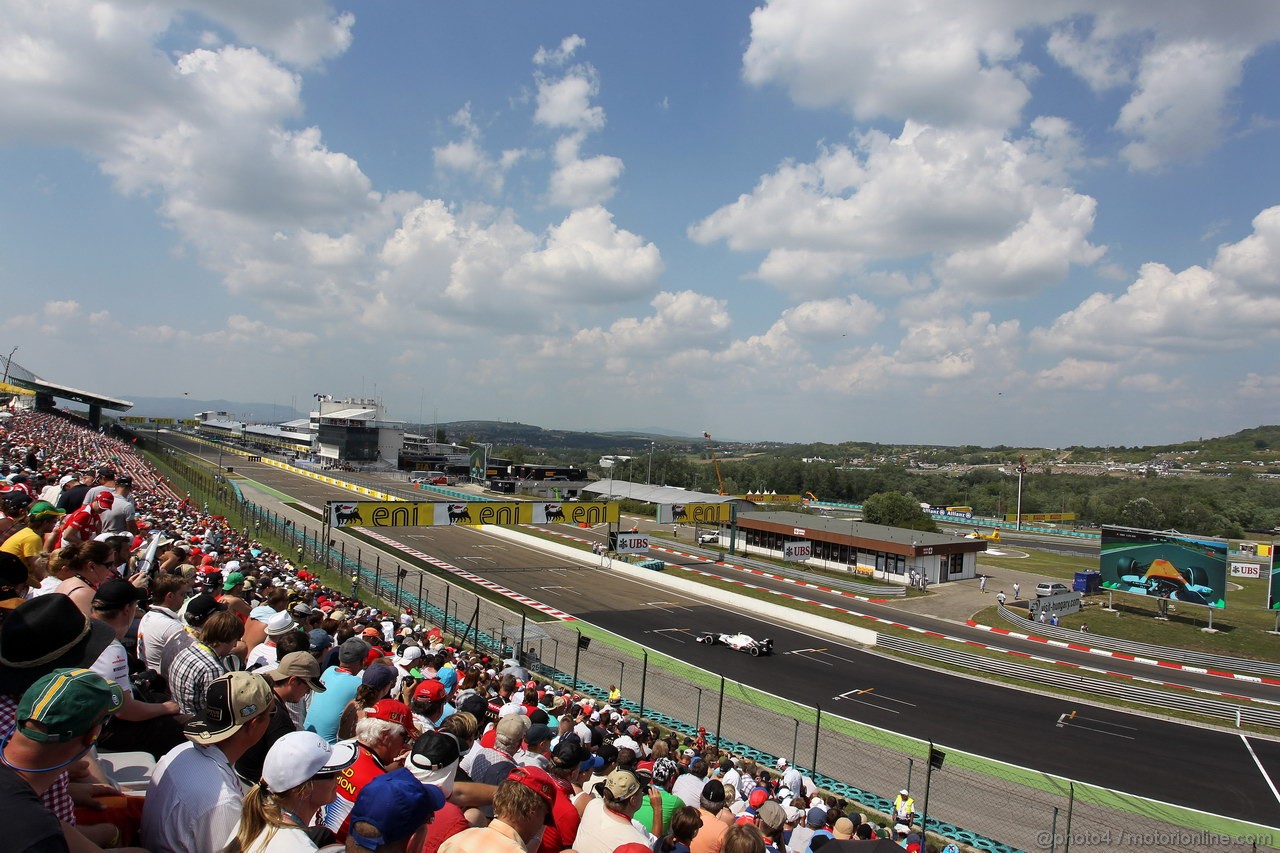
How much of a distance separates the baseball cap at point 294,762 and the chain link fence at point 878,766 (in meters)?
9.62

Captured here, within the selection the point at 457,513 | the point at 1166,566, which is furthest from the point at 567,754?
the point at 1166,566

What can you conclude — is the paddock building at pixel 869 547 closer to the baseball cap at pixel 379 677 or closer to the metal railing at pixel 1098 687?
the metal railing at pixel 1098 687

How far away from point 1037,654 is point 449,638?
24511mm

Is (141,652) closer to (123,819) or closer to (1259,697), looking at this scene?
(123,819)

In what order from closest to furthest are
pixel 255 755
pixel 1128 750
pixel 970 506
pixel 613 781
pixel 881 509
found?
pixel 255 755
pixel 613 781
pixel 1128 750
pixel 881 509
pixel 970 506

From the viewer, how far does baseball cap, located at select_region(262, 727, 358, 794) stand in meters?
3.00

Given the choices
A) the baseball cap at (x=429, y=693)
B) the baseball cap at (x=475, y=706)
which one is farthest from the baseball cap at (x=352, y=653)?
the baseball cap at (x=475, y=706)

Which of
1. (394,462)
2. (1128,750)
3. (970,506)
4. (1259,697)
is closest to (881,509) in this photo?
(1259,697)

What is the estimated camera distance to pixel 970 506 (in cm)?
11744

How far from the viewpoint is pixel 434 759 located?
4180 millimetres

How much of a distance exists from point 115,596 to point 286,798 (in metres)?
2.67

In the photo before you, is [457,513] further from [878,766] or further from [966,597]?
[966,597]

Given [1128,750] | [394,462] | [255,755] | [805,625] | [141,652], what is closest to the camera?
[255,755]

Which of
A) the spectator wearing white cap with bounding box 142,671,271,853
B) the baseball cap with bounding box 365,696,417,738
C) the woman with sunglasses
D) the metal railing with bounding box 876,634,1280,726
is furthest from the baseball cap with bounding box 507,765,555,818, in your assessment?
the metal railing with bounding box 876,634,1280,726
